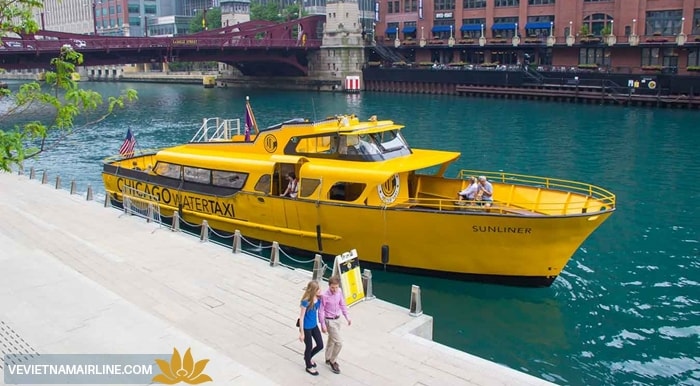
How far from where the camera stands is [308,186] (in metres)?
19.5

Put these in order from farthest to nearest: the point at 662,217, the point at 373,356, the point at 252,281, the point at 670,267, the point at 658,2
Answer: the point at 658,2 < the point at 662,217 < the point at 670,267 < the point at 252,281 < the point at 373,356

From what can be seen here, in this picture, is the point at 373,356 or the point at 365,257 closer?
the point at 373,356

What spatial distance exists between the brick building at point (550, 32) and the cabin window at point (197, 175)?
62520mm

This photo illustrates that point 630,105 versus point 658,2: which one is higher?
point 658,2

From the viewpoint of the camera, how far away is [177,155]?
23.6 metres

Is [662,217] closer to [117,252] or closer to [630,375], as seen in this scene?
[630,375]

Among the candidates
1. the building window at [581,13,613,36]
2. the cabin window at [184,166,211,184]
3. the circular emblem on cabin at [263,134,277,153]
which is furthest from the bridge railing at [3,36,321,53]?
the circular emblem on cabin at [263,134,277,153]

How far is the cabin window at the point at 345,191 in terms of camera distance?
18828mm

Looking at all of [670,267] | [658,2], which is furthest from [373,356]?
[658,2]

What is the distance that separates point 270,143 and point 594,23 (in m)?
73.7

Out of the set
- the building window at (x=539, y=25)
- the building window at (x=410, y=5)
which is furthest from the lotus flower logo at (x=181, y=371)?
the building window at (x=410, y=5)

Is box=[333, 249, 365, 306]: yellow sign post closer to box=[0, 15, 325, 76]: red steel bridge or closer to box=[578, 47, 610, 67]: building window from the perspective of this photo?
box=[0, 15, 325, 76]: red steel bridge

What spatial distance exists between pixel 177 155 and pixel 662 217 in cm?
1885

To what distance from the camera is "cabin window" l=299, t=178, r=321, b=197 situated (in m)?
19.4
